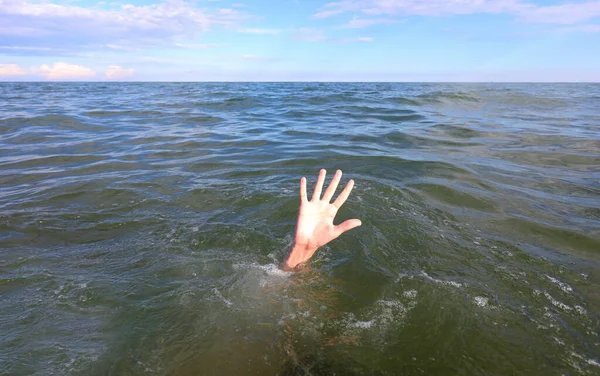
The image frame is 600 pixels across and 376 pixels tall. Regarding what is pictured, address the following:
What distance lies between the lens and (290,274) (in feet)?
10.6

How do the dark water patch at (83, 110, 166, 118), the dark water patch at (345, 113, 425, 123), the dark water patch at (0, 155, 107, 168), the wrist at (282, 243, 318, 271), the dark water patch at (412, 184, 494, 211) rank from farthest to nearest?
1. the dark water patch at (83, 110, 166, 118)
2. the dark water patch at (345, 113, 425, 123)
3. the dark water patch at (0, 155, 107, 168)
4. the dark water patch at (412, 184, 494, 211)
5. the wrist at (282, 243, 318, 271)

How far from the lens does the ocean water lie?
2.30 metres

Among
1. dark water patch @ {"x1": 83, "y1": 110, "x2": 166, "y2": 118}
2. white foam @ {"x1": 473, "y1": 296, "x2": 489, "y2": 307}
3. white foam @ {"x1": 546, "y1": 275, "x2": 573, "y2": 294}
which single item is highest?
dark water patch @ {"x1": 83, "y1": 110, "x2": 166, "y2": 118}

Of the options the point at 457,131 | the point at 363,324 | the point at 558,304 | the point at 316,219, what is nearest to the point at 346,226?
the point at 316,219

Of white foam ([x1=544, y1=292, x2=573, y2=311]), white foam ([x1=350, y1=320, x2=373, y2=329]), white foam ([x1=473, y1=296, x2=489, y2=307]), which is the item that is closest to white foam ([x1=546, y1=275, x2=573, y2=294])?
white foam ([x1=544, y1=292, x2=573, y2=311])

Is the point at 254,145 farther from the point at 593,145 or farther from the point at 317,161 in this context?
the point at 593,145

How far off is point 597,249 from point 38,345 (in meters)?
5.23

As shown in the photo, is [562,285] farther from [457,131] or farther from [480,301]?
[457,131]

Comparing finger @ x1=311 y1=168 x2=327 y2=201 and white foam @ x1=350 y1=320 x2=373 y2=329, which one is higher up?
finger @ x1=311 y1=168 x2=327 y2=201

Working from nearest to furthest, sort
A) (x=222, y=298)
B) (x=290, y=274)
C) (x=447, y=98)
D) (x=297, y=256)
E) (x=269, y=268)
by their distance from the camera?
1. (x=222, y=298)
2. (x=297, y=256)
3. (x=290, y=274)
4. (x=269, y=268)
5. (x=447, y=98)

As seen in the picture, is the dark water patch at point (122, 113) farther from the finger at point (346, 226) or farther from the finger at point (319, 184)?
the finger at point (346, 226)

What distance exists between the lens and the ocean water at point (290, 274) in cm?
230

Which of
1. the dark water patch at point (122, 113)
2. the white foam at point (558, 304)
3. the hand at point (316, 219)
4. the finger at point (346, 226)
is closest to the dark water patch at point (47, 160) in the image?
the hand at point (316, 219)

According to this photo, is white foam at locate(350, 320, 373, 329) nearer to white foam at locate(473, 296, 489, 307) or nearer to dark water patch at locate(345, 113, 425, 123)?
white foam at locate(473, 296, 489, 307)
